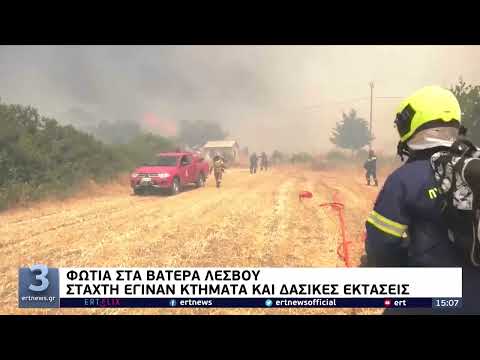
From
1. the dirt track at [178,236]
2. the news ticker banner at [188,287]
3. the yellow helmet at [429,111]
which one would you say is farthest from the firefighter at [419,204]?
the dirt track at [178,236]

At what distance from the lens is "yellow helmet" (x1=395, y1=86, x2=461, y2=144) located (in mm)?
1843

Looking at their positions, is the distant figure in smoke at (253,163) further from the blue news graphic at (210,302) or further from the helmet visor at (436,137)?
the helmet visor at (436,137)

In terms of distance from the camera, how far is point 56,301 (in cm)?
286

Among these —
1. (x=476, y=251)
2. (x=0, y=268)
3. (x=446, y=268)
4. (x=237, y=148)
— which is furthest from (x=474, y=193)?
(x=237, y=148)

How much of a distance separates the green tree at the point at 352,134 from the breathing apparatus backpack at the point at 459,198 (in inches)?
1369

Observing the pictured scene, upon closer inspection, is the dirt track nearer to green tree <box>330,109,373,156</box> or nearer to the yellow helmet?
the yellow helmet

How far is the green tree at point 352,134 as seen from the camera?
35844mm

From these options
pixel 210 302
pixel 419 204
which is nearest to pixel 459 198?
pixel 419 204

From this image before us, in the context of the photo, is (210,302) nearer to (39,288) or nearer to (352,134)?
(39,288)

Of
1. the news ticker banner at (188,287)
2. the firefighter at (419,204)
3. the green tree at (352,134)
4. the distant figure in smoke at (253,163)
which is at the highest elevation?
the green tree at (352,134)

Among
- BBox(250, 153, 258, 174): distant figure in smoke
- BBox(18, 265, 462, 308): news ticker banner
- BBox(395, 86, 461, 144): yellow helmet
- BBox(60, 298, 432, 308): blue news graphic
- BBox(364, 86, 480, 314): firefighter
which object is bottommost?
BBox(60, 298, 432, 308): blue news graphic

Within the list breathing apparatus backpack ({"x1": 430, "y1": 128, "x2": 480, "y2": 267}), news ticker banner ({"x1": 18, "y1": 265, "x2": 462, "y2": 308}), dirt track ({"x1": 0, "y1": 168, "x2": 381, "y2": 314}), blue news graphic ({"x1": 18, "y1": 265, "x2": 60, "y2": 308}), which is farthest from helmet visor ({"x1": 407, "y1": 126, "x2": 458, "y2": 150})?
blue news graphic ({"x1": 18, "y1": 265, "x2": 60, "y2": 308})

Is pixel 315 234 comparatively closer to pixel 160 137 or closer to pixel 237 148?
pixel 160 137

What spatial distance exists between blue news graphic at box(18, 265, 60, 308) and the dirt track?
137 millimetres
